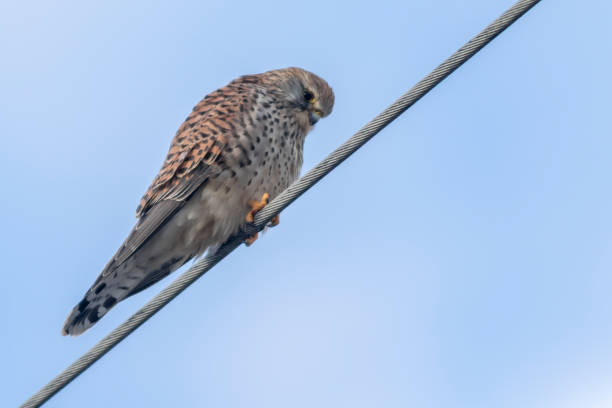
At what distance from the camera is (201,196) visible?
16.3ft

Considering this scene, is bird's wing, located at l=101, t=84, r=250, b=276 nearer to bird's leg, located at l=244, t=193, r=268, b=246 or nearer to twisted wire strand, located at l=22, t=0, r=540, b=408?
bird's leg, located at l=244, t=193, r=268, b=246

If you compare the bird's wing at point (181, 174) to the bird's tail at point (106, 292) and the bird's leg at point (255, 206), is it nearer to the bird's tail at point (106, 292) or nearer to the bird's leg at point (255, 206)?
the bird's tail at point (106, 292)

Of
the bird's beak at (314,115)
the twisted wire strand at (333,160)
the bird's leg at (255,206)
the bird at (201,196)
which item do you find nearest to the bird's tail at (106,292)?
the bird at (201,196)

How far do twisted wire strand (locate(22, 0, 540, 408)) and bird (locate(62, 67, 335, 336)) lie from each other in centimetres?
124

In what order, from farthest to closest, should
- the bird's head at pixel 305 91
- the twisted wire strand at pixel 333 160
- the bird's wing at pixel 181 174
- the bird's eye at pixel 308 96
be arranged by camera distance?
the bird's eye at pixel 308 96
the bird's head at pixel 305 91
the bird's wing at pixel 181 174
the twisted wire strand at pixel 333 160

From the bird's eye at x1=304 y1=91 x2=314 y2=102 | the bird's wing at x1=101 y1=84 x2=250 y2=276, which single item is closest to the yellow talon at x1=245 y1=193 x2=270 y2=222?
the bird's wing at x1=101 y1=84 x2=250 y2=276

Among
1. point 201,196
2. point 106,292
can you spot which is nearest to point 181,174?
point 201,196

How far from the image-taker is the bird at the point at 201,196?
4914 mm

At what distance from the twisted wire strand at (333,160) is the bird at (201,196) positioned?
4.08ft

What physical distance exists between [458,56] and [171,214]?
2.13 meters

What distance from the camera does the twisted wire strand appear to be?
3266mm

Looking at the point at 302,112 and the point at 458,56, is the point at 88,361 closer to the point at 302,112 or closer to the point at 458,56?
the point at 458,56

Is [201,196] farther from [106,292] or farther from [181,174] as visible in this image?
[106,292]

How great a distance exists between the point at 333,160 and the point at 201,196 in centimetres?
164
